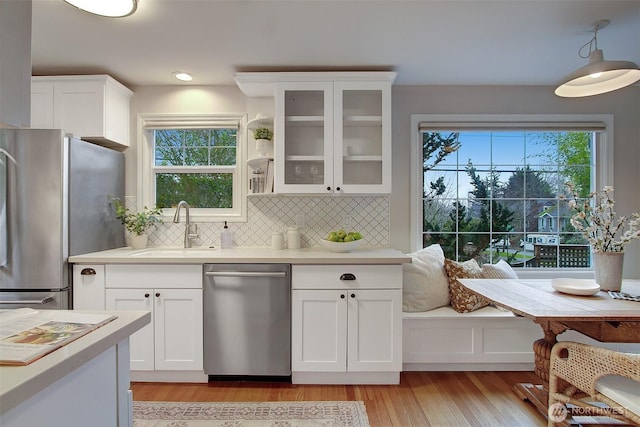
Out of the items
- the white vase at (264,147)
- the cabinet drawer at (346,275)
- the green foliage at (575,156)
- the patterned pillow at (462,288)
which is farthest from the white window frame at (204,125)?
the green foliage at (575,156)

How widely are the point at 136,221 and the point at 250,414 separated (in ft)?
5.97

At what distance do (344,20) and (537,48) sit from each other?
1.45 metres

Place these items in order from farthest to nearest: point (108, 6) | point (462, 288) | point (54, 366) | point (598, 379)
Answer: point (462, 288), point (108, 6), point (598, 379), point (54, 366)

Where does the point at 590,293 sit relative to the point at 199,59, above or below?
below

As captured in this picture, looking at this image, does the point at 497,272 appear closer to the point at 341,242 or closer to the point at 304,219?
the point at 341,242

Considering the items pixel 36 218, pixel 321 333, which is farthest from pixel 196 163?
pixel 321 333

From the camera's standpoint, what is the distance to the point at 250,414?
2.02 meters

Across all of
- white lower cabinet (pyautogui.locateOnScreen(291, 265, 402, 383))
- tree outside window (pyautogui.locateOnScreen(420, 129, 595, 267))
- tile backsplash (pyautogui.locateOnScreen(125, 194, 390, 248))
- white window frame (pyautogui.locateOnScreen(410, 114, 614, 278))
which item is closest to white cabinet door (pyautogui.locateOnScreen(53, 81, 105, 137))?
tile backsplash (pyautogui.locateOnScreen(125, 194, 390, 248))

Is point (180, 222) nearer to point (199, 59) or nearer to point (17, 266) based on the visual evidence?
point (17, 266)

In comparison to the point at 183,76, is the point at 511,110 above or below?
below

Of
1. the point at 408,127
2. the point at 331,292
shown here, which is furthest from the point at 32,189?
the point at 408,127

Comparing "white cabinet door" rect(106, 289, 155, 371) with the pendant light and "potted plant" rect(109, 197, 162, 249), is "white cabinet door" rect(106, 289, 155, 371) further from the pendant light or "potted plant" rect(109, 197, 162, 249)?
the pendant light

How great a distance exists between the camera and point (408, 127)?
9.91 feet

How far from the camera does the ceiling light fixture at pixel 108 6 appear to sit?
156 centimetres
